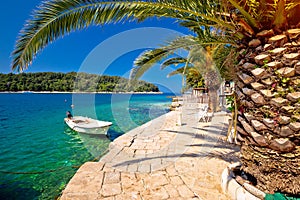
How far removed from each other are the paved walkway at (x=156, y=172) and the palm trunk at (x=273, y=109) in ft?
3.00

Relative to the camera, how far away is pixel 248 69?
234 centimetres

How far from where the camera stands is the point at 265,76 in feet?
7.02

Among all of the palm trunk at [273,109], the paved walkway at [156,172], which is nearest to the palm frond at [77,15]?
the palm trunk at [273,109]

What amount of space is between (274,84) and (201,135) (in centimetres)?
455

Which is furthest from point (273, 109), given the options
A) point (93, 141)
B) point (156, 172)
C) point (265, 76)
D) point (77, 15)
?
point (93, 141)

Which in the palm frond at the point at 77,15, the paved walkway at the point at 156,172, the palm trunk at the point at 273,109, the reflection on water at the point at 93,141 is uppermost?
the palm frond at the point at 77,15

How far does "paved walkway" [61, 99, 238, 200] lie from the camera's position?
282cm

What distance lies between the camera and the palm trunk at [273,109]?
2012 mm

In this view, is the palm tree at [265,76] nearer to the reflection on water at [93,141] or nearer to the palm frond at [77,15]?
the palm frond at [77,15]

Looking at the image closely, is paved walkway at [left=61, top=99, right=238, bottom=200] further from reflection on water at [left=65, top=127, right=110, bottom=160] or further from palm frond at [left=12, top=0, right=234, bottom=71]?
reflection on water at [left=65, top=127, right=110, bottom=160]

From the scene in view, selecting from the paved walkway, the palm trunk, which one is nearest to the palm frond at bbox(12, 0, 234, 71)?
the palm trunk

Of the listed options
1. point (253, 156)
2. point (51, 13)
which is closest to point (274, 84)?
point (253, 156)

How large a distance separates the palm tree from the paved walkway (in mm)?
959

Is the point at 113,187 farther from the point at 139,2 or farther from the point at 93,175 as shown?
the point at 139,2
